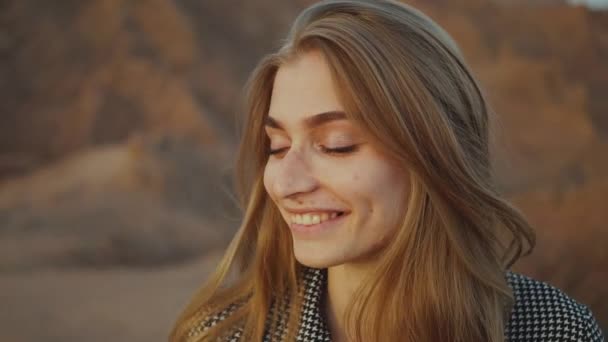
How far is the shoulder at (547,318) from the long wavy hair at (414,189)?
0.18 ft

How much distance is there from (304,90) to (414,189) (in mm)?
440

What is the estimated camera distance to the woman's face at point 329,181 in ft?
6.93

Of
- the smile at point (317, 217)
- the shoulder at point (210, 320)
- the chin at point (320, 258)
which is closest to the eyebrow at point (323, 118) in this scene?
the smile at point (317, 217)

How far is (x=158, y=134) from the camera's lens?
15742 millimetres

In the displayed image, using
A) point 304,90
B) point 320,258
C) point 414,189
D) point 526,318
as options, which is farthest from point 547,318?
point 304,90

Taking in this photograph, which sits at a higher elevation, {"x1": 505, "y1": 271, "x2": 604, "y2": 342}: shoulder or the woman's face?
the woman's face

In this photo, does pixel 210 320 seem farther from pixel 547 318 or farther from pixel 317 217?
pixel 547 318

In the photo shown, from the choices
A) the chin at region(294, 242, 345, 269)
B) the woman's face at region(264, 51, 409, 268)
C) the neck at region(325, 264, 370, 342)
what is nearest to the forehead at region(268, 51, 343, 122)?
the woman's face at region(264, 51, 409, 268)

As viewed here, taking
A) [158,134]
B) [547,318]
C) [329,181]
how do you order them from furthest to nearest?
1. [158,134]
2. [547,318]
3. [329,181]

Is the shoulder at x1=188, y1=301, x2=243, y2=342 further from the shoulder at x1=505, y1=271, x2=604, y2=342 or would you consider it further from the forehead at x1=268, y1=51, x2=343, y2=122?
the shoulder at x1=505, y1=271, x2=604, y2=342

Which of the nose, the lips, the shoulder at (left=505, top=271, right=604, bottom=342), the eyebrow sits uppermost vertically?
the eyebrow

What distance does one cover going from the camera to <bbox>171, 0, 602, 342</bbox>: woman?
211cm

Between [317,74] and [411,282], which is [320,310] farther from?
[317,74]

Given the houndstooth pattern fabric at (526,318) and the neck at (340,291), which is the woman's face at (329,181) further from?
the houndstooth pattern fabric at (526,318)
